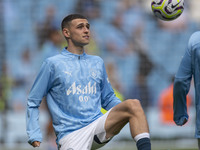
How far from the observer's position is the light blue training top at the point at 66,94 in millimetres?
4898

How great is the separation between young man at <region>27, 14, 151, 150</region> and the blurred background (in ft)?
23.9

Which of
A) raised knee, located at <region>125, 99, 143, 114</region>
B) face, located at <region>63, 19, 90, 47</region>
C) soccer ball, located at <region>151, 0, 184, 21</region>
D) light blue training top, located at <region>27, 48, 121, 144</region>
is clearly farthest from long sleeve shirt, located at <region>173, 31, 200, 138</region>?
soccer ball, located at <region>151, 0, 184, 21</region>

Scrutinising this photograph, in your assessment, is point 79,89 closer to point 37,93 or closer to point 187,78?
point 37,93

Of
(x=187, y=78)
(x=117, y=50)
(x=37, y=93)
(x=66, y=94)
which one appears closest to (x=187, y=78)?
(x=187, y=78)

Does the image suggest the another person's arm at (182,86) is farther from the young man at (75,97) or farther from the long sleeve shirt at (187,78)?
the young man at (75,97)

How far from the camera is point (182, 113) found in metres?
4.54

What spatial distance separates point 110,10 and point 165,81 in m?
2.33

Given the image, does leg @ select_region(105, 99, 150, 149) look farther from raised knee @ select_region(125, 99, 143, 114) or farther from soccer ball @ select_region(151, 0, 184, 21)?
soccer ball @ select_region(151, 0, 184, 21)

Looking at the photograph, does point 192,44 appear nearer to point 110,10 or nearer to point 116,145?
point 116,145

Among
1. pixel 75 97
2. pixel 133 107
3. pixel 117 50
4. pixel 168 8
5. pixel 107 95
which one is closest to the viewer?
pixel 133 107

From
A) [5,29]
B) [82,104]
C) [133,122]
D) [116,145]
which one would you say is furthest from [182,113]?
[5,29]

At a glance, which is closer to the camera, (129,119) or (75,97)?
(129,119)

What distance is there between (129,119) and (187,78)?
600 mm

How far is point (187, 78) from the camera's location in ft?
14.3
